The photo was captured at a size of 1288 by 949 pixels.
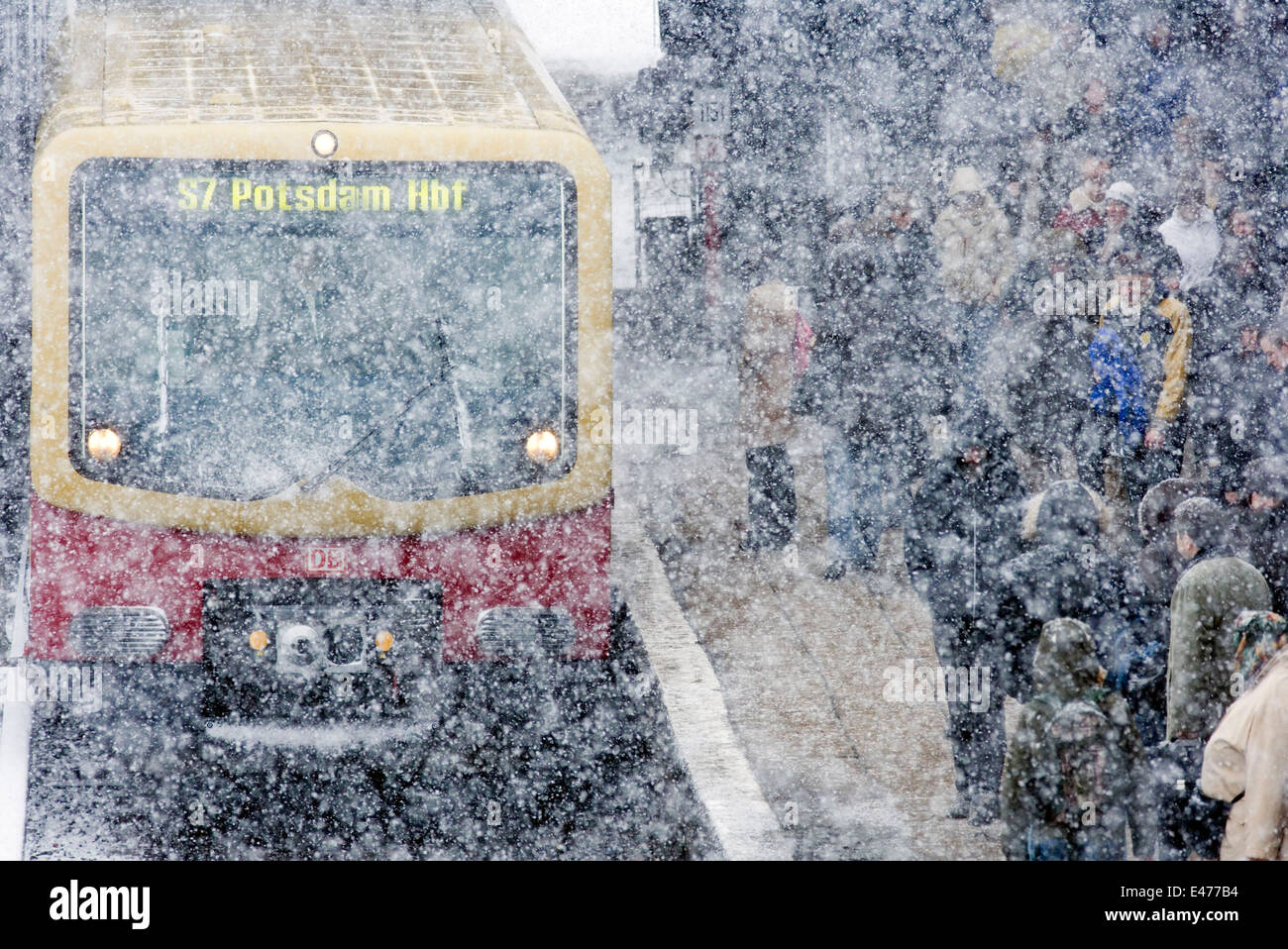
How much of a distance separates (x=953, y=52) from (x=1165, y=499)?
903 cm

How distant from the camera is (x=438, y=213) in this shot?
6.27 meters

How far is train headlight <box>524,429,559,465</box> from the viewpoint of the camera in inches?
251

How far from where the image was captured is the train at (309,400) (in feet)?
20.0

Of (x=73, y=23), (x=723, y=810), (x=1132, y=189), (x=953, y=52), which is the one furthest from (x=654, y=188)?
(x=723, y=810)

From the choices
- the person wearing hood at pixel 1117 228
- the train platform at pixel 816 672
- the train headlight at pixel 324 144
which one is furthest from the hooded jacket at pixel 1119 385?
the train headlight at pixel 324 144

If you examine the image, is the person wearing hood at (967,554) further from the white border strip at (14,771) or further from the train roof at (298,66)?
the white border strip at (14,771)

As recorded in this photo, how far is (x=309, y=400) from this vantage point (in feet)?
20.5

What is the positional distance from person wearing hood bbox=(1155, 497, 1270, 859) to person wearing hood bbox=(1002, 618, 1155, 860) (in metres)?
0.17

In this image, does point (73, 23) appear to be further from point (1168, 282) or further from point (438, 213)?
point (1168, 282)

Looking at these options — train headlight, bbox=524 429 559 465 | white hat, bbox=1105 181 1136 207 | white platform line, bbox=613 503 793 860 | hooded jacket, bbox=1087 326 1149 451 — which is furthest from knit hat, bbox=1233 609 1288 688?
white hat, bbox=1105 181 1136 207

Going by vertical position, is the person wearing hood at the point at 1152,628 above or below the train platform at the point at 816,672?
above

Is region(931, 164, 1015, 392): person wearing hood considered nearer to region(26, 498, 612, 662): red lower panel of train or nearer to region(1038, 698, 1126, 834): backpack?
region(26, 498, 612, 662): red lower panel of train
